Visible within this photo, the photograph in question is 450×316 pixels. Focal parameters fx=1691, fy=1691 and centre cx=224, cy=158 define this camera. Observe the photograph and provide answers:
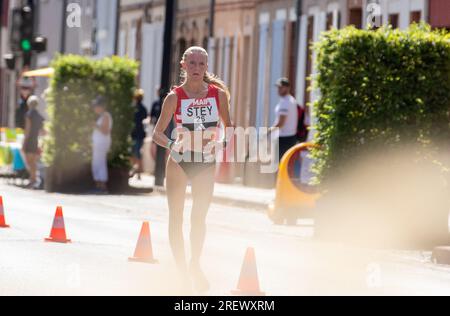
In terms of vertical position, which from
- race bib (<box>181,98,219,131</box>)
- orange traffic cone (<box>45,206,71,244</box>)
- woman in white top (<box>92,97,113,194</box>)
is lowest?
orange traffic cone (<box>45,206,71,244</box>)

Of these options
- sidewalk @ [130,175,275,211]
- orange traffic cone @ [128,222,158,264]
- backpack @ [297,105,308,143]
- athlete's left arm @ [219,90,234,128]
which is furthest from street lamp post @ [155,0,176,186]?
athlete's left arm @ [219,90,234,128]

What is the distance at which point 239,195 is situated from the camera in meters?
29.7

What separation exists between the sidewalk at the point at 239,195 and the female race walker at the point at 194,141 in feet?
42.6

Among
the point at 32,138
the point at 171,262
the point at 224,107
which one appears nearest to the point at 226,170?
the point at 32,138

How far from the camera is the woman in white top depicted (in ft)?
99.8

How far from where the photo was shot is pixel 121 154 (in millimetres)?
31344

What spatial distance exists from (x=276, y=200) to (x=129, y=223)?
2718 mm

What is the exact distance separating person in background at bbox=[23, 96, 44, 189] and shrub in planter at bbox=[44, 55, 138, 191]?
26cm

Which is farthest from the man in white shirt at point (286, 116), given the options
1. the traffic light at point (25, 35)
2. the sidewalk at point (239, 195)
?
the traffic light at point (25, 35)

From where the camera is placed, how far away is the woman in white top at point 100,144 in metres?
30.4

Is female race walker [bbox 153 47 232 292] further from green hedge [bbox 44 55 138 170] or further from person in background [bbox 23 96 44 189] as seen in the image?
person in background [bbox 23 96 44 189]

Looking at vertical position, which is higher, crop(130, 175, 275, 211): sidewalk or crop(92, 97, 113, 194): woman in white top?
crop(92, 97, 113, 194): woman in white top

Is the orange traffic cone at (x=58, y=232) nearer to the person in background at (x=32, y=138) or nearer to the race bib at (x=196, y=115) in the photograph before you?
the race bib at (x=196, y=115)

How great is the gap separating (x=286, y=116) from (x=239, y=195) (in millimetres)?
1975
